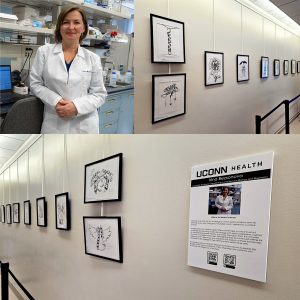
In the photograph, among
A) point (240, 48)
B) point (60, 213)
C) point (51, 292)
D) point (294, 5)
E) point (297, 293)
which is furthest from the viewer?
point (51, 292)

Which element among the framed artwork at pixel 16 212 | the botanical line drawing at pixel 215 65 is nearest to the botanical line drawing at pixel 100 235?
the botanical line drawing at pixel 215 65

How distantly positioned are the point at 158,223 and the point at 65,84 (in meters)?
0.65

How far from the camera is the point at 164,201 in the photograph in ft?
4.35

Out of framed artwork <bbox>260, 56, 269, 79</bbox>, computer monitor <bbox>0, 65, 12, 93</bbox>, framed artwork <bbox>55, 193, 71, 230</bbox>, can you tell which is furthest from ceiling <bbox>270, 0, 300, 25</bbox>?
framed artwork <bbox>55, 193, 71, 230</bbox>

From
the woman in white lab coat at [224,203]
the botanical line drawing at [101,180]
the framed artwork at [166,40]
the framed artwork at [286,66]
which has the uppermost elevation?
the framed artwork at [166,40]

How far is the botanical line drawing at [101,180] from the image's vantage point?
168 centimetres

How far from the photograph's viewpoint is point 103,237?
171cm

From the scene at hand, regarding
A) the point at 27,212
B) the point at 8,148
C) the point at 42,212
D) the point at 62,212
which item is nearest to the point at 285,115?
the point at 62,212

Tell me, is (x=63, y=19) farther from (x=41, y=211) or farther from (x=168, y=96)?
(x=41, y=211)

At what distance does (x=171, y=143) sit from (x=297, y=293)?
667 mm

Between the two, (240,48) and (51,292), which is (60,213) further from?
(240,48)

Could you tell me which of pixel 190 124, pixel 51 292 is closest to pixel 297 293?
pixel 190 124

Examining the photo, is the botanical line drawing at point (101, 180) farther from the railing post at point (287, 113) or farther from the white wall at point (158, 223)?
the railing post at point (287, 113)

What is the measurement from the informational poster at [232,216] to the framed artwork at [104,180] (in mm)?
511
